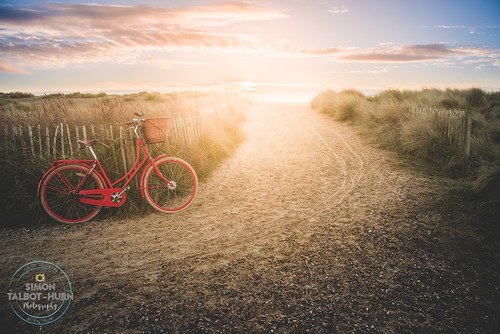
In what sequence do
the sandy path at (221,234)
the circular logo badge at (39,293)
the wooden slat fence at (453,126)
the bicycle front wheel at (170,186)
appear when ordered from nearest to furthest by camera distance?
1. the circular logo badge at (39,293)
2. the sandy path at (221,234)
3. the bicycle front wheel at (170,186)
4. the wooden slat fence at (453,126)

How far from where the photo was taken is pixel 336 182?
6.25 meters

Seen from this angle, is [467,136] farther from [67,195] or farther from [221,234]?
[67,195]

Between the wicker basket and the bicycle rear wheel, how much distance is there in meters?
1.09

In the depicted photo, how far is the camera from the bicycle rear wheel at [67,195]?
445 cm

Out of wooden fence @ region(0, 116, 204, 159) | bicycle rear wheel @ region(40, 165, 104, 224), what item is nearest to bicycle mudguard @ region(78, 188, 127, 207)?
bicycle rear wheel @ region(40, 165, 104, 224)

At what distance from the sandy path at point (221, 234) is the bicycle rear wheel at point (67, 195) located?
10.0 inches

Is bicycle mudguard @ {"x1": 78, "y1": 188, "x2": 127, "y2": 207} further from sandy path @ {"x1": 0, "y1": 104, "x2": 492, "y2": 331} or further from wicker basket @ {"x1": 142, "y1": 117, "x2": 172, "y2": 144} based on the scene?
wicker basket @ {"x1": 142, "y1": 117, "x2": 172, "y2": 144}

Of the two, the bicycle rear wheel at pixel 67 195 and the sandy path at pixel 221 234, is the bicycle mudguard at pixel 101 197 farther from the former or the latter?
the sandy path at pixel 221 234

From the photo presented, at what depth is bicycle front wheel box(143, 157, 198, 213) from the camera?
487 centimetres

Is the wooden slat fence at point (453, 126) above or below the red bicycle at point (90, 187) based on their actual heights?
above

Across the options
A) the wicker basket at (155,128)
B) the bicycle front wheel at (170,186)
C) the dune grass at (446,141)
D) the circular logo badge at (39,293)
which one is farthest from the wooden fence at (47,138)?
the dune grass at (446,141)

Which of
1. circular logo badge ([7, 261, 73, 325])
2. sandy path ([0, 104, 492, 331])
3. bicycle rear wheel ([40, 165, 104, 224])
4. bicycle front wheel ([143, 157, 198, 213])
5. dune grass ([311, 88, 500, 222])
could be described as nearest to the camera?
circular logo badge ([7, 261, 73, 325])

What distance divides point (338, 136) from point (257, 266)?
8.85 meters

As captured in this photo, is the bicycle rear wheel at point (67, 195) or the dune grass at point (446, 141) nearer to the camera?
the bicycle rear wheel at point (67, 195)
